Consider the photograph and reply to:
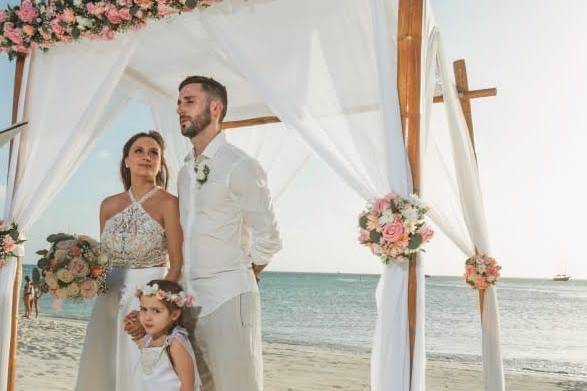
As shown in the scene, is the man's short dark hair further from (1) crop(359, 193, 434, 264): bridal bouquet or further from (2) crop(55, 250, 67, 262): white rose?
(2) crop(55, 250, 67, 262): white rose

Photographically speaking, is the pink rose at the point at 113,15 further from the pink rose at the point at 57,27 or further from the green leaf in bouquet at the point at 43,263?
the green leaf in bouquet at the point at 43,263

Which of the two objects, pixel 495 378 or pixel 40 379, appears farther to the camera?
pixel 40 379

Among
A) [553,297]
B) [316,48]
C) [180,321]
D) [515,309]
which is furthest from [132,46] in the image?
[553,297]

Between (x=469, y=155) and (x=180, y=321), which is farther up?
(x=469, y=155)

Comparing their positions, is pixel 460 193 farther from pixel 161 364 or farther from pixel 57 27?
pixel 57 27

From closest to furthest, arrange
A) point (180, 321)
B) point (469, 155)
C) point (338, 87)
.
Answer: point (180, 321) < point (338, 87) < point (469, 155)

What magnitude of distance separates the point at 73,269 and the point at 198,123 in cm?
110

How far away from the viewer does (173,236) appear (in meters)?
3.30

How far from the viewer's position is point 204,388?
3.13 m

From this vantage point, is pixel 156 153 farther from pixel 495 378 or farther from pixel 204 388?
pixel 495 378

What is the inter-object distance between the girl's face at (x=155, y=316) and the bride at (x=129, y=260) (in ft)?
1.16

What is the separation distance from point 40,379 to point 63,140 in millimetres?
5424

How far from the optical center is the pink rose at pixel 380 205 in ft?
9.95

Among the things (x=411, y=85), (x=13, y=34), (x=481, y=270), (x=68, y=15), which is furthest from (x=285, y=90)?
(x=481, y=270)
